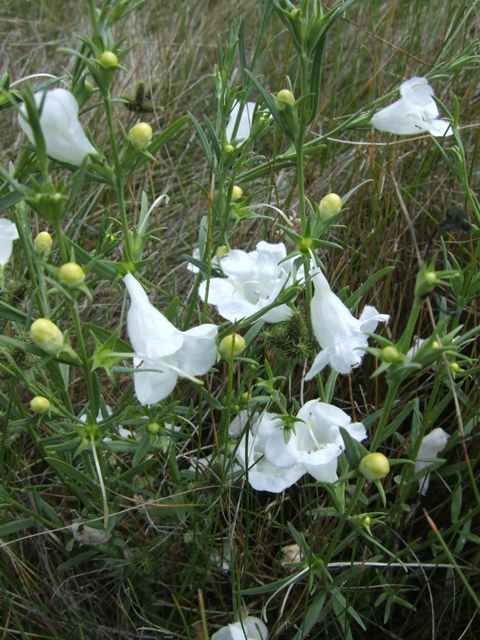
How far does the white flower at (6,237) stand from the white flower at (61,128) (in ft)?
2.02

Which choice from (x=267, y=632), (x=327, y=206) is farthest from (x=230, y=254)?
(x=267, y=632)

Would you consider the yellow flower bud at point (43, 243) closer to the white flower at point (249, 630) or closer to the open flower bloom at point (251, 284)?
the open flower bloom at point (251, 284)

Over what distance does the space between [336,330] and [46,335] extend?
0.74 meters

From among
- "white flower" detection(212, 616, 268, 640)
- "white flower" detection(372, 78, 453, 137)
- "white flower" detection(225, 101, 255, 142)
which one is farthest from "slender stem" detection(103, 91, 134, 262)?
"white flower" detection(212, 616, 268, 640)

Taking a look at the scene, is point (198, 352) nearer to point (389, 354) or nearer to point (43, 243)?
point (389, 354)

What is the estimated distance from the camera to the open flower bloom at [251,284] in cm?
179

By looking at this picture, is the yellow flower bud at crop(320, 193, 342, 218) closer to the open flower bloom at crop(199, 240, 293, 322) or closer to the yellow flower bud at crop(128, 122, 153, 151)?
the open flower bloom at crop(199, 240, 293, 322)

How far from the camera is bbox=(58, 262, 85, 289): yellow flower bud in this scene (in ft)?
4.25

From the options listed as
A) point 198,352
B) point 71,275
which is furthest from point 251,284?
point 71,275

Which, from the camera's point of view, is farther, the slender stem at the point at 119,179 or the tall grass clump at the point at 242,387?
the tall grass clump at the point at 242,387

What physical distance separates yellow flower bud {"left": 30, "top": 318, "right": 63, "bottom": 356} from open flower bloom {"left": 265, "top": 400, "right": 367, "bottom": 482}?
615mm

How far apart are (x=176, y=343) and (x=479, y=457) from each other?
1212mm

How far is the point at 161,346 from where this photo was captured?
1542mm

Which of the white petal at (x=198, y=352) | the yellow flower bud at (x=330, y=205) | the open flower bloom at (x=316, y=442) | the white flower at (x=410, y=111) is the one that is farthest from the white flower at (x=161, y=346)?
the white flower at (x=410, y=111)
